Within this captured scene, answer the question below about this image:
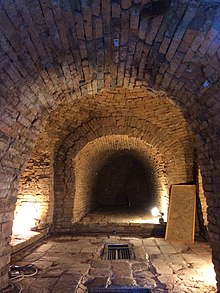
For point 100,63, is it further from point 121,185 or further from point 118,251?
point 121,185

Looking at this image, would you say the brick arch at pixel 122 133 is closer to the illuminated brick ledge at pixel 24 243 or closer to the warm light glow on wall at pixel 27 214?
the warm light glow on wall at pixel 27 214

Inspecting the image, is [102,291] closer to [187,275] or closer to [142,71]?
[187,275]

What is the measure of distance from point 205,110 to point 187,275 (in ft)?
9.38

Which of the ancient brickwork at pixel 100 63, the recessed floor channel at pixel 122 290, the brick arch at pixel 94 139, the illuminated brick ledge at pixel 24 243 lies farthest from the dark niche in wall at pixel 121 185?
the recessed floor channel at pixel 122 290

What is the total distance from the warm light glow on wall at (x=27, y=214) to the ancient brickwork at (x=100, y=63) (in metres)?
3.51

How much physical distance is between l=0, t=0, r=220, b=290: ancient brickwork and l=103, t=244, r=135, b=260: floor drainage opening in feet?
8.18

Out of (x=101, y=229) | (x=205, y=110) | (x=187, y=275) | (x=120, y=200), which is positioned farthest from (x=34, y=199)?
(x=120, y=200)

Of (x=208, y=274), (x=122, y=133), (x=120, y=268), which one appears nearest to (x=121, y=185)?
(x=122, y=133)

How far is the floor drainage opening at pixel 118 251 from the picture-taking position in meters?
5.37

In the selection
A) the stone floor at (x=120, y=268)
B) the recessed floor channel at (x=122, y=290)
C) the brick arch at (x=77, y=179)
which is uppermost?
the brick arch at (x=77, y=179)

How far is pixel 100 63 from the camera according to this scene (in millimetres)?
3412

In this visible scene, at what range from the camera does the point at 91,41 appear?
9.92ft

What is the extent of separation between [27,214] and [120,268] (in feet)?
12.9

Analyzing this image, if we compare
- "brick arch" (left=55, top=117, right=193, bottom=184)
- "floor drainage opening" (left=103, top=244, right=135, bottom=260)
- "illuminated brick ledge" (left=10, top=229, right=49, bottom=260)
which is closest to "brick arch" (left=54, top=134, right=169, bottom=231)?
"brick arch" (left=55, top=117, right=193, bottom=184)
